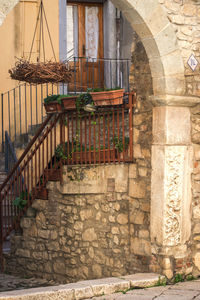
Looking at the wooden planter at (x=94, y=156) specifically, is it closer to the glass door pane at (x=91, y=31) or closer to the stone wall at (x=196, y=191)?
the stone wall at (x=196, y=191)

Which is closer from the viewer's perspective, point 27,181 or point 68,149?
point 68,149

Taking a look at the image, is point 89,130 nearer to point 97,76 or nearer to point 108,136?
point 108,136

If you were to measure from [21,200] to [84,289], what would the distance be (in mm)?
2808

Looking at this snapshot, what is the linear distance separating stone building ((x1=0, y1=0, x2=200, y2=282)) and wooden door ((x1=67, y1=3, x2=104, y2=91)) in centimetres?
506

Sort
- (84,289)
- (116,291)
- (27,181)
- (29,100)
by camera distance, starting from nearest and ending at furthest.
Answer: (84,289), (116,291), (27,181), (29,100)

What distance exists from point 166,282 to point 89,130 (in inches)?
82.6

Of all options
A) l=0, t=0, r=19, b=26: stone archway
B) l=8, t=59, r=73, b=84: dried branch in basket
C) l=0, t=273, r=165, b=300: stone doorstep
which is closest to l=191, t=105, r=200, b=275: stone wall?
l=0, t=273, r=165, b=300: stone doorstep

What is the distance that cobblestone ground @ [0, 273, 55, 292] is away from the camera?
7039 mm

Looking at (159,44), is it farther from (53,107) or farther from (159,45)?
(53,107)

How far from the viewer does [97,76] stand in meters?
11.4

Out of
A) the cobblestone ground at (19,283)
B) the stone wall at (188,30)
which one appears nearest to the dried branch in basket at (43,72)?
the stone wall at (188,30)

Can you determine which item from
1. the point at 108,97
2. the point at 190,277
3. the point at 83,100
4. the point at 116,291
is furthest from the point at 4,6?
the point at 190,277

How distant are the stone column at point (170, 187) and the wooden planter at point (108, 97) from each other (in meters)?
0.57

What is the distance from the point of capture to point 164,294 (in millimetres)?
5094
